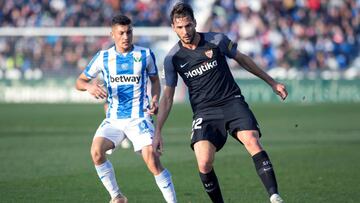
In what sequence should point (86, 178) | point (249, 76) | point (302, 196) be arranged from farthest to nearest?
point (249, 76)
point (86, 178)
point (302, 196)

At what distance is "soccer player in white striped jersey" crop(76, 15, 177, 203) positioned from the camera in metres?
10.1

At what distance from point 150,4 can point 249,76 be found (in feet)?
20.2

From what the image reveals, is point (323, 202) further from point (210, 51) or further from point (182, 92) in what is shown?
point (182, 92)

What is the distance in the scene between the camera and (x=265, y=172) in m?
9.14

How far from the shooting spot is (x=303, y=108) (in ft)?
99.1

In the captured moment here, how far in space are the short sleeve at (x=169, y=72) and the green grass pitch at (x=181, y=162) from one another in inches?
67.1

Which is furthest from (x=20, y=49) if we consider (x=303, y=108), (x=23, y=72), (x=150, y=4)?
(x=303, y=108)

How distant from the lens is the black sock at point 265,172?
357 inches

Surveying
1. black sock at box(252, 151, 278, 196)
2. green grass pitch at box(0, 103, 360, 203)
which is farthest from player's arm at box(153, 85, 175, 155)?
green grass pitch at box(0, 103, 360, 203)

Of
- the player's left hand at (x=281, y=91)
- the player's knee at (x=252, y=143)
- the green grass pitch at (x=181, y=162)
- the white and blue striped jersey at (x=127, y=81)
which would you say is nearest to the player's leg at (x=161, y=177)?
the white and blue striped jersey at (x=127, y=81)

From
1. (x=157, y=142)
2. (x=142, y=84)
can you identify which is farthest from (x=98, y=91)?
Answer: (x=157, y=142)

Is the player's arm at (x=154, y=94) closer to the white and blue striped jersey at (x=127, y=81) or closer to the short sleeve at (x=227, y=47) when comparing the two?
the white and blue striped jersey at (x=127, y=81)

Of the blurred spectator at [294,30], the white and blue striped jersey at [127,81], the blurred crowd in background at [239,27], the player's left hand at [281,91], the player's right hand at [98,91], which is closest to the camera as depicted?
the player's left hand at [281,91]

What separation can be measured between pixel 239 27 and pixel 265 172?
1020 inches
